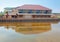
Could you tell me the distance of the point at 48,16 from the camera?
12.0 m

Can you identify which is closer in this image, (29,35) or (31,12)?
(29,35)

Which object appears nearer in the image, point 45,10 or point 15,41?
point 15,41

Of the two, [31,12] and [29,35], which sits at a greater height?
[31,12]

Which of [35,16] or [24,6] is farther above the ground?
[24,6]

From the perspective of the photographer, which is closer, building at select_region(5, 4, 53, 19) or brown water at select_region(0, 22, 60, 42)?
brown water at select_region(0, 22, 60, 42)

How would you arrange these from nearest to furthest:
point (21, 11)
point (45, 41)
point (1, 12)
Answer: point (45, 41) → point (21, 11) → point (1, 12)

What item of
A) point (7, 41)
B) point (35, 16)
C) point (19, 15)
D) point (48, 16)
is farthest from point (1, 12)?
point (7, 41)

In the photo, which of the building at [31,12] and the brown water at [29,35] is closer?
the brown water at [29,35]

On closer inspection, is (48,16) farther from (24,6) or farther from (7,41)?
(7,41)

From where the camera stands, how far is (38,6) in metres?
12.1

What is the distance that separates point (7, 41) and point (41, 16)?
8.36 metres

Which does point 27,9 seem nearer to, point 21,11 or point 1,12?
point 21,11

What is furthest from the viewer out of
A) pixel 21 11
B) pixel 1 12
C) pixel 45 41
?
pixel 1 12

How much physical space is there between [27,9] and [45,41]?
8.22 meters
